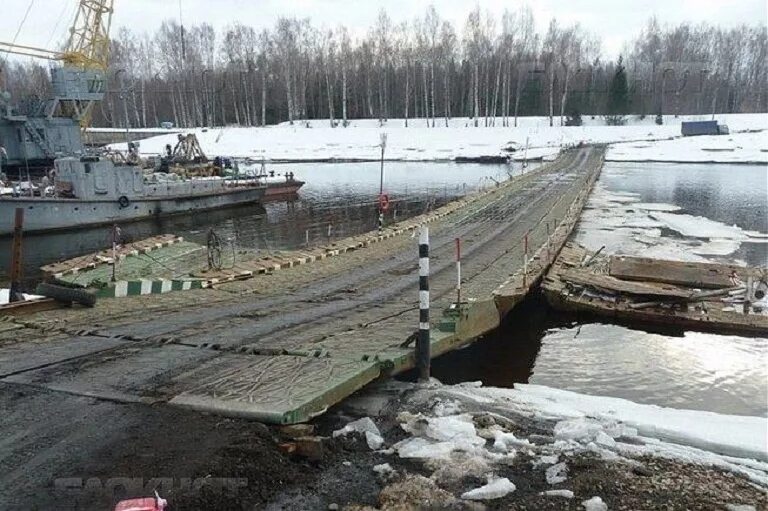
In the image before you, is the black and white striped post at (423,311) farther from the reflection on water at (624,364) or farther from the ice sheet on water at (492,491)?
the reflection on water at (624,364)

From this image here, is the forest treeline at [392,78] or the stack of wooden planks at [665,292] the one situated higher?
the forest treeline at [392,78]

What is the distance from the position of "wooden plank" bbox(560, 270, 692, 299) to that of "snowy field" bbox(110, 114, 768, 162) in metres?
56.3

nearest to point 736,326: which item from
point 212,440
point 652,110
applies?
point 212,440

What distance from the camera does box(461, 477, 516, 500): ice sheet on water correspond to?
4328 mm

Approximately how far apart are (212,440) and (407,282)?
8092mm

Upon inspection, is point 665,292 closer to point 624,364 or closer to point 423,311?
point 624,364

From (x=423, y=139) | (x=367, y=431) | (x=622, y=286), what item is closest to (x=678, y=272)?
(x=622, y=286)

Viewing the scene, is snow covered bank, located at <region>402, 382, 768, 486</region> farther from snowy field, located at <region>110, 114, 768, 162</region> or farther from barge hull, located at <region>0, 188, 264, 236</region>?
snowy field, located at <region>110, 114, 768, 162</region>

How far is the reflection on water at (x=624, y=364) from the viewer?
29.8ft

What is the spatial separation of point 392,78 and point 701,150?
47566 mm

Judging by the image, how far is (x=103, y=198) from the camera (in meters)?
30.8

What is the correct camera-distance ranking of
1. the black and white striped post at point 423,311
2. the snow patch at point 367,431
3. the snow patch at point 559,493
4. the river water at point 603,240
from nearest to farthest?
the snow patch at point 559,493, the snow patch at point 367,431, the black and white striped post at point 423,311, the river water at point 603,240

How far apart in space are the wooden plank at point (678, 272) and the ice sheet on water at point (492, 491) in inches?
441

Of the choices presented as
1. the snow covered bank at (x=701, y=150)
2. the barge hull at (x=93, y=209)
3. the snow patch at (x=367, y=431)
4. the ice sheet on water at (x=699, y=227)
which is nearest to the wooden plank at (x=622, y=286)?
the snow patch at (x=367, y=431)
